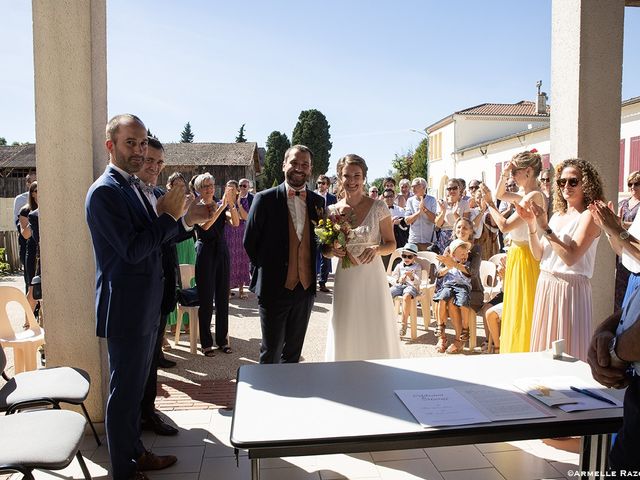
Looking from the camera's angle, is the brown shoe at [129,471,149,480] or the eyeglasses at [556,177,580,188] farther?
the eyeglasses at [556,177,580,188]

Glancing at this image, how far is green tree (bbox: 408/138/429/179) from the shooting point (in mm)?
51250

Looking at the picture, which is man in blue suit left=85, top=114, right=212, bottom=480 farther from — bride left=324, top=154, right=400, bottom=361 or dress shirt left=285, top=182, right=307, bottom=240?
bride left=324, top=154, right=400, bottom=361

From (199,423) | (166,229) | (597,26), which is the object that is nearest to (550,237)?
(597,26)

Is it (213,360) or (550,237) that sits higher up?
(550,237)

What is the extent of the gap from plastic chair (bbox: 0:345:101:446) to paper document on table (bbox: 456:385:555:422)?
2.46 meters

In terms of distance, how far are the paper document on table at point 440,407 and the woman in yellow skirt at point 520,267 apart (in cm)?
232

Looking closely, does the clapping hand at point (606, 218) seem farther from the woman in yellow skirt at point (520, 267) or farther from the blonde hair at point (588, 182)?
the woman in yellow skirt at point (520, 267)

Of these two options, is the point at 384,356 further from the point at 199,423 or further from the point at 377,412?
the point at 377,412

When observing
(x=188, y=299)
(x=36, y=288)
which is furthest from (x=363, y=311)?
(x=36, y=288)

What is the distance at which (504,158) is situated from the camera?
2908 centimetres

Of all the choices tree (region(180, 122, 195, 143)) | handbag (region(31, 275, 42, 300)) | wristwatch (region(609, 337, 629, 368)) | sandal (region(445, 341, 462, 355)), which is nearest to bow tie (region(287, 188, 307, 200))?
wristwatch (region(609, 337, 629, 368))

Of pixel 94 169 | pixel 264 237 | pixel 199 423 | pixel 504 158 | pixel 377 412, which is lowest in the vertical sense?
pixel 199 423

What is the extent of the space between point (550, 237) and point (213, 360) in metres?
4.23

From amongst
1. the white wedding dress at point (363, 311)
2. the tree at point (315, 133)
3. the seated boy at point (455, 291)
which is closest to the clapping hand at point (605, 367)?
the white wedding dress at point (363, 311)
